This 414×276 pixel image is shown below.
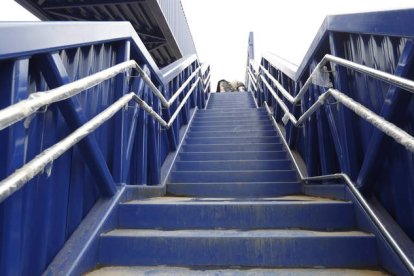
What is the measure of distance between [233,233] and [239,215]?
0.18 m

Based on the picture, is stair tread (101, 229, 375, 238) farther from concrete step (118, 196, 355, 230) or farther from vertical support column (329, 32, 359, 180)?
vertical support column (329, 32, 359, 180)

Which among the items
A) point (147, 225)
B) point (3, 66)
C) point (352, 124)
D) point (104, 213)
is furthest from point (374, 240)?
point (3, 66)

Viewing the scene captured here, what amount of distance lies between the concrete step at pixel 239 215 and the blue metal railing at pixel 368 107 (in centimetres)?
21

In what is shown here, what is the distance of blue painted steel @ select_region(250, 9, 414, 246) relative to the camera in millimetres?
1445

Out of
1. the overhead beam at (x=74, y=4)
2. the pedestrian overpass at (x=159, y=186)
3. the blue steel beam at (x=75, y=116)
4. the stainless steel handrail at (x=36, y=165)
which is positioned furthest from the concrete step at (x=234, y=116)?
the overhead beam at (x=74, y=4)

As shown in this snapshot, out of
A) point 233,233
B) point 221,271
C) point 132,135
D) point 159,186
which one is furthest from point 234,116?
point 221,271

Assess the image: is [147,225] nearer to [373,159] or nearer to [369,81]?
[373,159]

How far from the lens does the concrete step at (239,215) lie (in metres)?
1.88

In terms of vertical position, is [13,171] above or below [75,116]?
below

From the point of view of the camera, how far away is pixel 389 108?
149 cm

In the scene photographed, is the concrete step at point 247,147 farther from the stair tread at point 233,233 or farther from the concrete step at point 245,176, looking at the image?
the stair tread at point 233,233

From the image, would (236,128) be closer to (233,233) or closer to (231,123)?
(231,123)

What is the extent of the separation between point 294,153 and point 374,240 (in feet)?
5.93

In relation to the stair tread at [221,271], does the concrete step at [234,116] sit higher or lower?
higher
